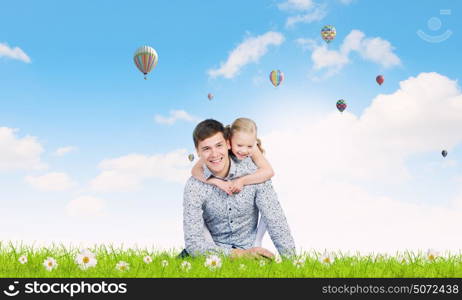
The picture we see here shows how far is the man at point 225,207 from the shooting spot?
782cm

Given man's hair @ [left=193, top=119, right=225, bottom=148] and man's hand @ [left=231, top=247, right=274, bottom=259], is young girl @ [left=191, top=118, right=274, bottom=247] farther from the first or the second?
man's hand @ [left=231, top=247, right=274, bottom=259]

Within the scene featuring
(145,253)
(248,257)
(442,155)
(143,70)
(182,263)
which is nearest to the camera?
(182,263)

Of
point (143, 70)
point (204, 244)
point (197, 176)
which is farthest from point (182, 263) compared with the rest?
point (143, 70)

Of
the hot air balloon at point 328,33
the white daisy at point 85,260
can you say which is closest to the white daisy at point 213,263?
the white daisy at point 85,260

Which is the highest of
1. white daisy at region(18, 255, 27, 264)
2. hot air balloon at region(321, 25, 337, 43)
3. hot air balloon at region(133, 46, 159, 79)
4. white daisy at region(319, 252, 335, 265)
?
hot air balloon at region(321, 25, 337, 43)

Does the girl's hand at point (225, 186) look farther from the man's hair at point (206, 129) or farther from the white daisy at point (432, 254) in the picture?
the white daisy at point (432, 254)

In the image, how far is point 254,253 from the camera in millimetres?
7855

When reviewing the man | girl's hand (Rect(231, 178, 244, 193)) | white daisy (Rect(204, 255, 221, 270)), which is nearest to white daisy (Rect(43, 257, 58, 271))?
the man

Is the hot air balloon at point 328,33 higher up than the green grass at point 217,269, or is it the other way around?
the hot air balloon at point 328,33

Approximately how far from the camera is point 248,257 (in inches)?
307

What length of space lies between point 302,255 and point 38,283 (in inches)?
143

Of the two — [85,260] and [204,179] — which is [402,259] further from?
[85,260]

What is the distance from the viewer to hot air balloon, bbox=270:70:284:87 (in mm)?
24531

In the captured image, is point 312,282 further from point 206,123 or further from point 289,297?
point 206,123
